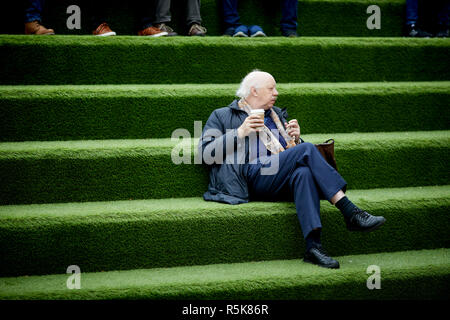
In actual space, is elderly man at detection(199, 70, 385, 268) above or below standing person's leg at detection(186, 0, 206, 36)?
below

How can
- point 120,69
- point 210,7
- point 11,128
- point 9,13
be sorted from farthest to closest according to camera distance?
point 210,7 → point 9,13 → point 120,69 → point 11,128

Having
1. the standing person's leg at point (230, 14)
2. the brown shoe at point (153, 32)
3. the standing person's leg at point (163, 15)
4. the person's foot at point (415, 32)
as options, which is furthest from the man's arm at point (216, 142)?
the person's foot at point (415, 32)

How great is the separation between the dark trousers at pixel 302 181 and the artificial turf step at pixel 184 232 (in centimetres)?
9

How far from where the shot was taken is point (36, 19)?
9.89 ft

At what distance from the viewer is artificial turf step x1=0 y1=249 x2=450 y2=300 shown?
6.26 feet

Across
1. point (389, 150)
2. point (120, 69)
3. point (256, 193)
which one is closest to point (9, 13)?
point (120, 69)

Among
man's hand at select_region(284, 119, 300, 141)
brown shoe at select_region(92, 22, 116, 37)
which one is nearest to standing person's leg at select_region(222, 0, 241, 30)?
brown shoe at select_region(92, 22, 116, 37)

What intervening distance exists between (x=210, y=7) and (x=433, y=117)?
1.94 metres

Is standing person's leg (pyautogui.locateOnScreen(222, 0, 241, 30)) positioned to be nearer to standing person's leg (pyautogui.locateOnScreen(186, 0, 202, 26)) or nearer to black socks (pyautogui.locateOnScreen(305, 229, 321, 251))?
standing person's leg (pyautogui.locateOnScreen(186, 0, 202, 26))

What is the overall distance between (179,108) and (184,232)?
0.90 metres

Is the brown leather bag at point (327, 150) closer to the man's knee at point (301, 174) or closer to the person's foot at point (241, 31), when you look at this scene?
the man's knee at point (301, 174)

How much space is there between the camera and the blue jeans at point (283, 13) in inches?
135

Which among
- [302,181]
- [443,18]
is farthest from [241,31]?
[443,18]
